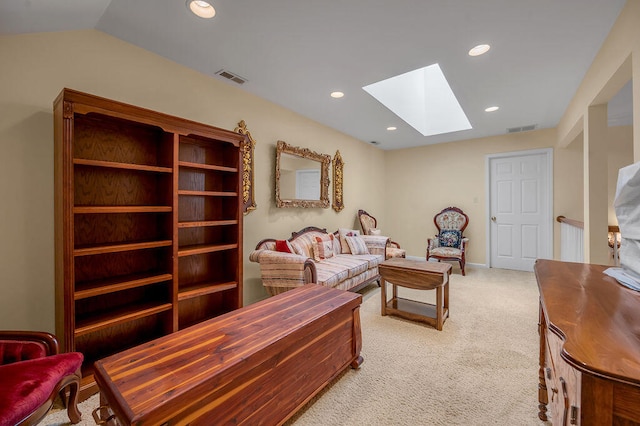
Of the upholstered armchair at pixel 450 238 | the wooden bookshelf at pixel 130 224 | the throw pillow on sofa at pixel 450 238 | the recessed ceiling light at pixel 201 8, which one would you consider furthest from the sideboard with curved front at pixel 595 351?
the throw pillow on sofa at pixel 450 238

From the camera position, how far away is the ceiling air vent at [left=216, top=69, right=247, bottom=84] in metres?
2.67

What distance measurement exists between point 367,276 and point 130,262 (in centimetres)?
268

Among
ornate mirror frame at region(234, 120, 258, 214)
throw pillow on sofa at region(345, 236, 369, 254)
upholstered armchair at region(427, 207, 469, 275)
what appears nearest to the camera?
ornate mirror frame at region(234, 120, 258, 214)

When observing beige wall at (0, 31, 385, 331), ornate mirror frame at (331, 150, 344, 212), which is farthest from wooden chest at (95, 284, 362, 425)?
ornate mirror frame at (331, 150, 344, 212)

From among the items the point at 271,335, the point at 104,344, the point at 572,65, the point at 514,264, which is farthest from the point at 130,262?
the point at 514,264

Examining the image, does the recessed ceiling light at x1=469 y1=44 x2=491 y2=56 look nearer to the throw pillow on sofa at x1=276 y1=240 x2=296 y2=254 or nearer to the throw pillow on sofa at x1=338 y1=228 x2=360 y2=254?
the throw pillow on sofa at x1=276 y1=240 x2=296 y2=254

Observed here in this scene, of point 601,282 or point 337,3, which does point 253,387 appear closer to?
point 601,282

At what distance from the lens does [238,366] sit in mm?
1173

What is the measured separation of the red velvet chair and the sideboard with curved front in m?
1.93

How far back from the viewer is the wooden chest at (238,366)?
1.00 meters

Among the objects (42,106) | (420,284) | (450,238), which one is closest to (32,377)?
(42,106)

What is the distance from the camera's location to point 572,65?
251 cm

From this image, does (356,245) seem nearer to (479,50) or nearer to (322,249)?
(322,249)

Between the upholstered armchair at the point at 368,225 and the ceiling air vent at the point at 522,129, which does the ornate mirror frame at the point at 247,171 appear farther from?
the ceiling air vent at the point at 522,129
